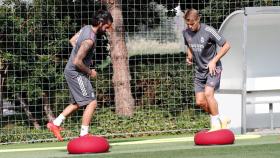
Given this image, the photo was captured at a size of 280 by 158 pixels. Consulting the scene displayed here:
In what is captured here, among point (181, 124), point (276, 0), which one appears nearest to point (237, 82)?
point (181, 124)

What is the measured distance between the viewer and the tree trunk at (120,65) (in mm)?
17469

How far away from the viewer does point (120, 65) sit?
706 inches

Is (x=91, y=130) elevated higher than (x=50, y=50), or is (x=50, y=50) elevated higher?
(x=50, y=50)

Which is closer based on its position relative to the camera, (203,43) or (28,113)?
(203,43)

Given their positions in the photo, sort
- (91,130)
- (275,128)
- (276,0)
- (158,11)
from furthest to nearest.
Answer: (276,0) < (158,11) < (91,130) < (275,128)

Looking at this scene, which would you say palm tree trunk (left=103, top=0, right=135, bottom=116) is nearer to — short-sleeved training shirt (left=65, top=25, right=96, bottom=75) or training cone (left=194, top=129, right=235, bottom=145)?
short-sleeved training shirt (left=65, top=25, right=96, bottom=75)

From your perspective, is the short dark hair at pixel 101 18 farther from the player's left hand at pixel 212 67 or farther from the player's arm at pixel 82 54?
the player's left hand at pixel 212 67

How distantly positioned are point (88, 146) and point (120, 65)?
785cm

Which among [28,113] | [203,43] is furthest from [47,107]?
[203,43]

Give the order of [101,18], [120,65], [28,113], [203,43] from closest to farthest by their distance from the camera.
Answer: [101,18] → [203,43] → [28,113] → [120,65]

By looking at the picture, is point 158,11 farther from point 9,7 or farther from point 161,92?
point 9,7

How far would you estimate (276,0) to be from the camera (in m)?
19.2

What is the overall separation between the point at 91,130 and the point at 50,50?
1.84 metres

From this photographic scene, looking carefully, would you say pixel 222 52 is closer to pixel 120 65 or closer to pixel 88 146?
pixel 88 146
